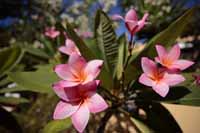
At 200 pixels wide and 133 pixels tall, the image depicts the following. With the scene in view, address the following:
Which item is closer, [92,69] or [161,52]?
[92,69]

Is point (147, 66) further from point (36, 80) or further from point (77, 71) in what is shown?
point (36, 80)

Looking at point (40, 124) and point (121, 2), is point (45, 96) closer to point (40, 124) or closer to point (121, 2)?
point (40, 124)

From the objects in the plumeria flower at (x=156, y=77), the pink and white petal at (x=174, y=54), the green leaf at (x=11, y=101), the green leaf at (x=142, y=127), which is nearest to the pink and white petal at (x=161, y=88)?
the plumeria flower at (x=156, y=77)

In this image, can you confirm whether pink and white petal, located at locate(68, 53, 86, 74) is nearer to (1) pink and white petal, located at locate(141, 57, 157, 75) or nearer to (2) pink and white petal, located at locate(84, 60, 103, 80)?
(2) pink and white petal, located at locate(84, 60, 103, 80)

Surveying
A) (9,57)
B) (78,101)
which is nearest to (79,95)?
(78,101)

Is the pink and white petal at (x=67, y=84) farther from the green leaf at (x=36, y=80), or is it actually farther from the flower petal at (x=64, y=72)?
the green leaf at (x=36, y=80)
